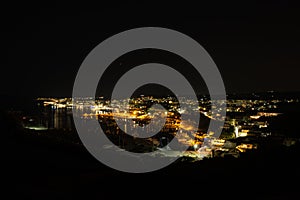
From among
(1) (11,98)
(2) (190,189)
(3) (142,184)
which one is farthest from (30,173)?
(1) (11,98)

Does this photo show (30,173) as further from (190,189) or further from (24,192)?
(190,189)

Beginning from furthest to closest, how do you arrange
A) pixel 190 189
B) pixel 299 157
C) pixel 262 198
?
pixel 299 157 < pixel 190 189 < pixel 262 198

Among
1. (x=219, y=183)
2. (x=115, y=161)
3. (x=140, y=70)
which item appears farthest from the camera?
(x=140, y=70)

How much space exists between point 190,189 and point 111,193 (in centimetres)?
72

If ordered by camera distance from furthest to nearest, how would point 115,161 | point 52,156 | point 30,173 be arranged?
point 52,156, point 115,161, point 30,173

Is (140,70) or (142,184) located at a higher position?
(140,70)

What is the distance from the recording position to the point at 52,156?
4859 millimetres

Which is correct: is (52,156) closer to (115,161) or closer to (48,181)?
(115,161)

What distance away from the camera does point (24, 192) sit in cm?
264

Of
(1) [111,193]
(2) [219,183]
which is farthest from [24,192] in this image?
(2) [219,183]

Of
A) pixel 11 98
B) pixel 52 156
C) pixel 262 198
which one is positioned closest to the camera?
pixel 262 198

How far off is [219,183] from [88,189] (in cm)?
125

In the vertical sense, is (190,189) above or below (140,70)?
below

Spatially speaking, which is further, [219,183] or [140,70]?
[140,70]
